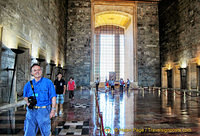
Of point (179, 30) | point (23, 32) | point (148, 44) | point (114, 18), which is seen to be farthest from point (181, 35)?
point (23, 32)

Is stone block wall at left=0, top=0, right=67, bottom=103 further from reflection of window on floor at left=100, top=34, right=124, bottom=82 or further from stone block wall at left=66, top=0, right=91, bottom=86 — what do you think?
reflection of window on floor at left=100, top=34, right=124, bottom=82

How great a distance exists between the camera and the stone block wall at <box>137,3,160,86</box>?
77.7 ft

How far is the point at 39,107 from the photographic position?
2850 millimetres

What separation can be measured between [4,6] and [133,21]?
19540 millimetres

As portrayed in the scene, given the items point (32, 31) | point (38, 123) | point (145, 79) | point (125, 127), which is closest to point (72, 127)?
point (125, 127)

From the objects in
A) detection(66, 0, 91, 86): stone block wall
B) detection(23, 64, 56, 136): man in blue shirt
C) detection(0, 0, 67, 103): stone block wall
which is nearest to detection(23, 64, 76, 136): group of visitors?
detection(23, 64, 56, 136): man in blue shirt

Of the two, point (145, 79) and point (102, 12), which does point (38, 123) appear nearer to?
point (145, 79)

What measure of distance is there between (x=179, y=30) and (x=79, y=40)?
41.1 ft

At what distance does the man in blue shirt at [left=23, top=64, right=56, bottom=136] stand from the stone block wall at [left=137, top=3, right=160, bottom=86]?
21.4 m

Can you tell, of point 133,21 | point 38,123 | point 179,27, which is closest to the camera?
point 38,123

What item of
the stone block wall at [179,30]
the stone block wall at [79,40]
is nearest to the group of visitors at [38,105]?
the stone block wall at [179,30]

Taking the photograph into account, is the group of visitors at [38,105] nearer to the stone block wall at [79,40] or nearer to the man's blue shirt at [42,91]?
the man's blue shirt at [42,91]

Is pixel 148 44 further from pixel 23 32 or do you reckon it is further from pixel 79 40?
pixel 23 32

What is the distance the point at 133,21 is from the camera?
24.3 meters
